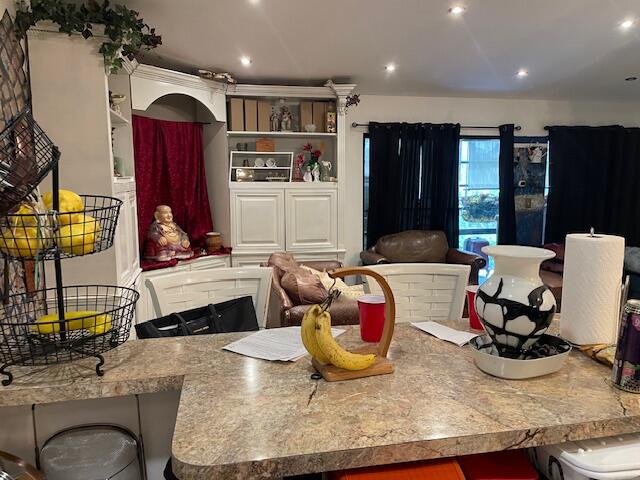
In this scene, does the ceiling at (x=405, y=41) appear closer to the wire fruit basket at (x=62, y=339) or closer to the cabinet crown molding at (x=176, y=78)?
the cabinet crown molding at (x=176, y=78)

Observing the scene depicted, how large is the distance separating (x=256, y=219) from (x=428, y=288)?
2841mm

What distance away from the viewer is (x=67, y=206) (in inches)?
42.6

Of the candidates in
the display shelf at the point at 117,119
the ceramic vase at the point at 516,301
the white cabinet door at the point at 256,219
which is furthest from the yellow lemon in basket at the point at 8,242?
the white cabinet door at the point at 256,219

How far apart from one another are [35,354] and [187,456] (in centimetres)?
53

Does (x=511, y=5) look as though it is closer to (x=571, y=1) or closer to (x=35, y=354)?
(x=571, y=1)

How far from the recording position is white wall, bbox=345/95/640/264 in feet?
17.2

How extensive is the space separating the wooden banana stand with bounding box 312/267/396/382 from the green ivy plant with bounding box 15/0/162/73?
7.36ft

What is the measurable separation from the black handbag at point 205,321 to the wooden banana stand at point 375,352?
1.67 ft

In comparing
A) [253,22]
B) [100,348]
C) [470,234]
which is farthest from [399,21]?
[470,234]

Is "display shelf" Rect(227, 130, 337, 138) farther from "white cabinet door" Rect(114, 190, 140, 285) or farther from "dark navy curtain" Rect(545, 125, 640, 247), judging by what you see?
"dark navy curtain" Rect(545, 125, 640, 247)

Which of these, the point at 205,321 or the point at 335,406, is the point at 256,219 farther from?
the point at 335,406

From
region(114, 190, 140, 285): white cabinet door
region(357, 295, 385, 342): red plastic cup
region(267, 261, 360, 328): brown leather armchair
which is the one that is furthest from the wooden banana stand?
region(114, 190, 140, 285): white cabinet door

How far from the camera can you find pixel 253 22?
296cm

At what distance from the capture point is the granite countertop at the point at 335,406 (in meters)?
0.82
